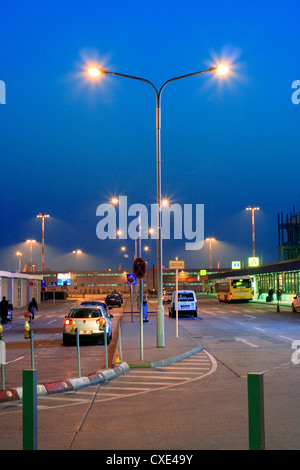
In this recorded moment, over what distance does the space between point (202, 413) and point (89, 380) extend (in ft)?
13.0

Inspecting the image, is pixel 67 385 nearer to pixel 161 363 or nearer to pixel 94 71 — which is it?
pixel 161 363

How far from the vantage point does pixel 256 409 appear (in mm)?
5258

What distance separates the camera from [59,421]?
8898mm

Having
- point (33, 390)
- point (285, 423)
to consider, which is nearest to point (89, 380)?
point (285, 423)

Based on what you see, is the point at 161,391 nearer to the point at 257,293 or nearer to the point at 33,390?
the point at 33,390

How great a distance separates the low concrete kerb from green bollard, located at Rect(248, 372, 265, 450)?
652cm

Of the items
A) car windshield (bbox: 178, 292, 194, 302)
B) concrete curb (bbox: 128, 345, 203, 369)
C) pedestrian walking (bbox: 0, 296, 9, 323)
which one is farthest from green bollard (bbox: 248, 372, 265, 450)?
car windshield (bbox: 178, 292, 194, 302)

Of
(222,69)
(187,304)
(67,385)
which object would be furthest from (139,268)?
(187,304)

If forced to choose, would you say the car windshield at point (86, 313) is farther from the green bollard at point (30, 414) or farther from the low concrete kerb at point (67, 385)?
the green bollard at point (30, 414)

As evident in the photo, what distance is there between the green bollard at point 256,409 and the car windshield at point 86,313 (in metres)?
16.9

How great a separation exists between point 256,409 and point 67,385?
24.0ft

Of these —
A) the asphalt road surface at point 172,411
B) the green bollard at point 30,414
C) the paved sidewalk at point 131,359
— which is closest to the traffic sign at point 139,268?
the paved sidewalk at point 131,359

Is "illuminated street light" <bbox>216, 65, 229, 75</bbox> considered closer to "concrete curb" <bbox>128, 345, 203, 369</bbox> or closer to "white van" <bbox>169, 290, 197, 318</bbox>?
"concrete curb" <bbox>128, 345, 203, 369</bbox>

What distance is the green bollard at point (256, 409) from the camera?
525 cm
